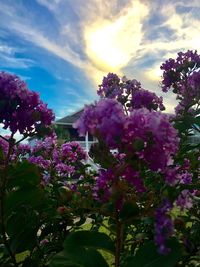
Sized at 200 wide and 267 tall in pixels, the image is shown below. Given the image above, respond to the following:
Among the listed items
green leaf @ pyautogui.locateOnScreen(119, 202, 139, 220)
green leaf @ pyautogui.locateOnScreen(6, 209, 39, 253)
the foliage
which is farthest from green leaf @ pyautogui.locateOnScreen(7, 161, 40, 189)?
green leaf @ pyautogui.locateOnScreen(119, 202, 139, 220)

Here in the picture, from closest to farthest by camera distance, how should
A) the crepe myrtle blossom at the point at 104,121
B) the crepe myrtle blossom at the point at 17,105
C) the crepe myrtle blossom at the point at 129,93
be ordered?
the crepe myrtle blossom at the point at 104,121 → the crepe myrtle blossom at the point at 17,105 → the crepe myrtle blossom at the point at 129,93

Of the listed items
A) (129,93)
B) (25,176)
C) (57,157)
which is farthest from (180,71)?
(25,176)

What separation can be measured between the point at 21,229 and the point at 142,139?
98 cm

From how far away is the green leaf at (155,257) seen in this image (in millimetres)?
1309

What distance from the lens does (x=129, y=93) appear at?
304 centimetres

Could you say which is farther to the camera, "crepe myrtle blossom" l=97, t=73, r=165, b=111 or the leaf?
"crepe myrtle blossom" l=97, t=73, r=165, b=111

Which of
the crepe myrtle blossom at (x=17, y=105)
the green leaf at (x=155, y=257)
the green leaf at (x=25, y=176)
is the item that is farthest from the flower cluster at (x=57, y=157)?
the green leaf at (x=155, y=257)

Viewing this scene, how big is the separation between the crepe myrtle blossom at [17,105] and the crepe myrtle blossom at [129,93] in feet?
1.94

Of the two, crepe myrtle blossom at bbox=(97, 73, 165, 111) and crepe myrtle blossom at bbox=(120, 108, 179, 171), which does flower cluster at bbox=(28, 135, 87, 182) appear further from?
crepe myrtle blossom at bbox=(120, 108, 179, 171)

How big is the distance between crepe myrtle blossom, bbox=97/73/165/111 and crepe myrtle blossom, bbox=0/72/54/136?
0.59 m

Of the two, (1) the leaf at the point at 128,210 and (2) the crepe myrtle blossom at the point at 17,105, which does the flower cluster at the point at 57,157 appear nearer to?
(2) the crepe myrtle blossom at the point at 17,105

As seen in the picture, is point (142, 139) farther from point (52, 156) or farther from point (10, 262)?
point (52, 156)

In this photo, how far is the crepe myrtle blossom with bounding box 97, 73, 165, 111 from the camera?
9.17ft

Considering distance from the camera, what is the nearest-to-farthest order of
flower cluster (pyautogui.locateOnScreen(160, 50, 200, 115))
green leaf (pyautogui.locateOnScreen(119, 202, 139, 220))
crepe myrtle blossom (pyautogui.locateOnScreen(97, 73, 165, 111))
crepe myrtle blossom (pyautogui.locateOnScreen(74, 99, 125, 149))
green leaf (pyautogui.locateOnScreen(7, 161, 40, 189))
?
crepe myrtle blossom (pyautogui.locateOnScreen(74, 99, 125, 149)), green leaf (pyautogui.locateOnScreen(119, 202, 139, 220)), green leaf (pyautogui.locateOnScreen(7, 161, 40, 189)), crepe myrtle blossom (pyautogui.locateOnScreen(97, 73, 165, 111)), flower cluster (pyautogui.locateOnScreen(160, 50, 200, 115))
